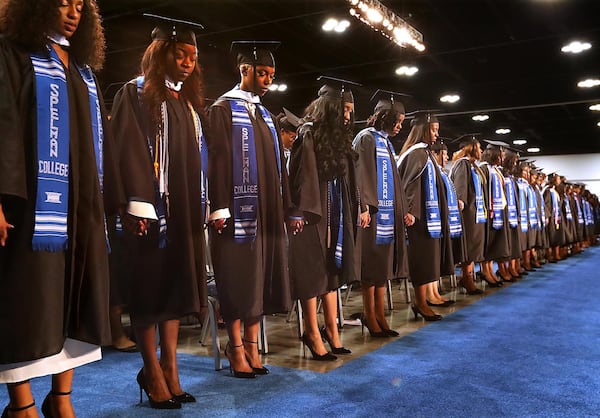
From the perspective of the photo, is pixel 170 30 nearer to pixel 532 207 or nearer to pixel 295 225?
pixel 295 225

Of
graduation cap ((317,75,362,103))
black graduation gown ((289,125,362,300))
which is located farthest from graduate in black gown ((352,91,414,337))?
Result: graduation cap ((317,75,362,103))

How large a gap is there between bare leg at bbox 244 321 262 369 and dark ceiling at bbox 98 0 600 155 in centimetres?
554

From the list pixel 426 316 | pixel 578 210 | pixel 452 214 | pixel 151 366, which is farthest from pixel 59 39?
pixel 578 210

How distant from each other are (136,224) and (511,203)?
653cm

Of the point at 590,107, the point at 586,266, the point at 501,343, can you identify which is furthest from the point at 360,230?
the point at 590,107

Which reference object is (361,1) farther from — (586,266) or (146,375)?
(586,266)

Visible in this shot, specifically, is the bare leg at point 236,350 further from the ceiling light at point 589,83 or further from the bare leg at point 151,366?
the ceiling light at point 589,83

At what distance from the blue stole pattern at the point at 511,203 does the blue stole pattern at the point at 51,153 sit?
686 centimetres

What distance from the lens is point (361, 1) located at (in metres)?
7.28

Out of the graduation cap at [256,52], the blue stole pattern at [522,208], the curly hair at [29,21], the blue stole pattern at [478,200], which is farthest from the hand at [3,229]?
the blue stole pattern at [522,208]

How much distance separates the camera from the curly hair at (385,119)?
181 inches

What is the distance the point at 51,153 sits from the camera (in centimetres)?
196

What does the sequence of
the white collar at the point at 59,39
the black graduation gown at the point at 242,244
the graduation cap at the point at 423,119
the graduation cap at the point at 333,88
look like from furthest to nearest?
the graduation cap at the point at 423,119
the graduation cap at the point at 333,88
the black graduation gown at the point at 242,244
the white collar at the point at 59,39

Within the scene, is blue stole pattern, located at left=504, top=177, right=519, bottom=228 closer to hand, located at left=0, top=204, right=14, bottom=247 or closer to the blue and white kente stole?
the blue and white kente stole
